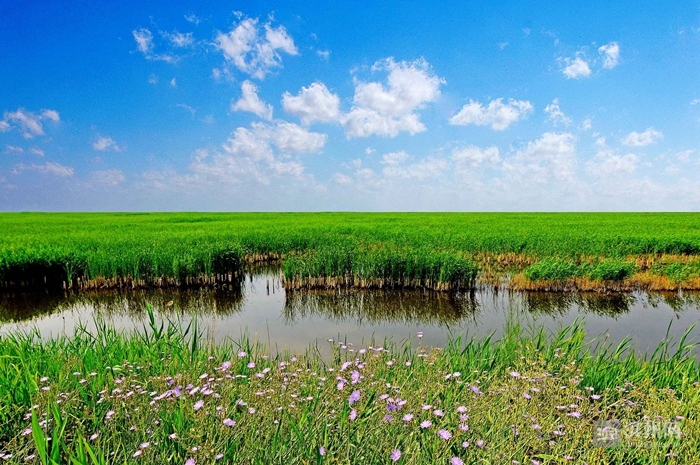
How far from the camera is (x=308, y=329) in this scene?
10492mm

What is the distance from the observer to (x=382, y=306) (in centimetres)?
1269

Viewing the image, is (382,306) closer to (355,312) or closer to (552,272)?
(355,312)

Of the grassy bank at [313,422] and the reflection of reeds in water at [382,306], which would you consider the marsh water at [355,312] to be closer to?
the reflection of reeds in water at [382,306]

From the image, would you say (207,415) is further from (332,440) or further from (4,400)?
(4,400)

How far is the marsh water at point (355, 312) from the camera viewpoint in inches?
394

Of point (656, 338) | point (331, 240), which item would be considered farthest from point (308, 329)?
point (331, 240)

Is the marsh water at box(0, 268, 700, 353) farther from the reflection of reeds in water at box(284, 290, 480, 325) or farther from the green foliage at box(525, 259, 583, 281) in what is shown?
the green foliage at box(525, 259, 583, 281)

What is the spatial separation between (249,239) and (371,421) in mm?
19862

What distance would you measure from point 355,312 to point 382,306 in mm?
1075

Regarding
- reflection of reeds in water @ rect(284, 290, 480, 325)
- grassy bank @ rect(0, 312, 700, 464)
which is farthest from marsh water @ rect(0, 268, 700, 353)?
grassy bank @ rect(0, 312, 700, 464)

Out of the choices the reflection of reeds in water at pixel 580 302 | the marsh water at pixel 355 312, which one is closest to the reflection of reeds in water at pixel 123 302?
the marsh water at pixel 355 312

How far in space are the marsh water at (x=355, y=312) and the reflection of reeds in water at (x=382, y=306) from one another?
1.2 inches

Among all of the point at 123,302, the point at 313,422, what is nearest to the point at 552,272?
the point at 313,422

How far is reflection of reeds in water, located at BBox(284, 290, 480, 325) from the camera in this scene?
11453 millimetres
